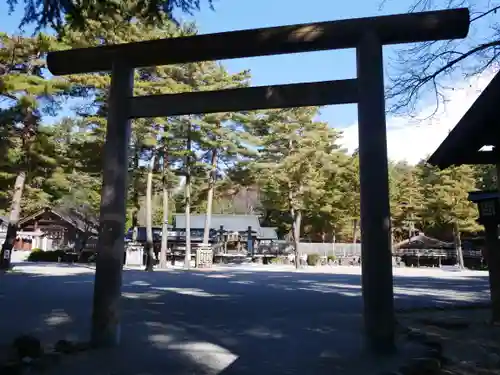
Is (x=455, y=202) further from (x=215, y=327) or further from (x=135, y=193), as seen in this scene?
(x=215, y=327)

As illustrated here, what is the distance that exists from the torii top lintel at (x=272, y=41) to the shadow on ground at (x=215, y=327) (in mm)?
3313

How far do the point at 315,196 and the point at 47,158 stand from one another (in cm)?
1788

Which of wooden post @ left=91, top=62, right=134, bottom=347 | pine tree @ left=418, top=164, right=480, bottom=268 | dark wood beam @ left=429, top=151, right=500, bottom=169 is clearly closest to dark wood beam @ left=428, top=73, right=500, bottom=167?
dark wood beam @ left=429, top=151, right=500, bottom=169

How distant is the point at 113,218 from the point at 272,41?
268 centimetres

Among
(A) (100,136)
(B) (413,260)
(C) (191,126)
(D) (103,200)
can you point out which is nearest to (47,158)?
(A) (100,136)

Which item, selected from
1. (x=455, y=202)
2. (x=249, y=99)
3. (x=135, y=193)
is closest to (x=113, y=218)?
(x=249, y=99)

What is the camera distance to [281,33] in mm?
5168

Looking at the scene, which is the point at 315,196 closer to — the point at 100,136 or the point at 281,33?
the point at 100,136

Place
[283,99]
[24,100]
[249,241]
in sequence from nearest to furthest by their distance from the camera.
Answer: [283,99], [24,100], [249,241]

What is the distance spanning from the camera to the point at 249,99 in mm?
5445

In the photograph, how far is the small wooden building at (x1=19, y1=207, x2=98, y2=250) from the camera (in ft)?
110

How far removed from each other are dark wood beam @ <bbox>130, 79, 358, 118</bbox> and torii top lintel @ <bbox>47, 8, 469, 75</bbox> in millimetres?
408

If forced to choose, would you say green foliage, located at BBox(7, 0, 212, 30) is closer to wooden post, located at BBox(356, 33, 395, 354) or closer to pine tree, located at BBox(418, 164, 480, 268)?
wooden post, located at BBox(356, 33, 395, 354)

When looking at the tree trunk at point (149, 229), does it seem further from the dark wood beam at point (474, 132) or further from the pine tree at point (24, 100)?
the dark wood beam at point (474, 132)
